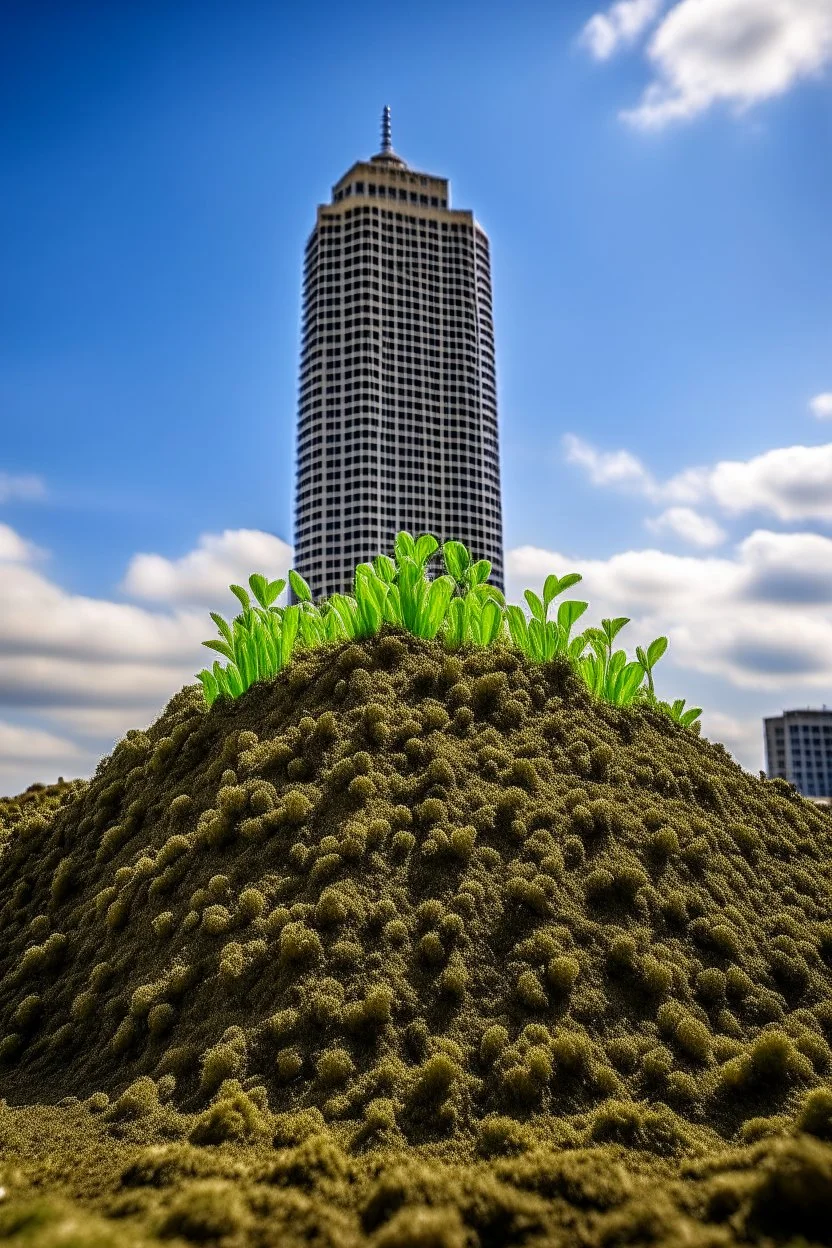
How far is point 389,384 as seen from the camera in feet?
341

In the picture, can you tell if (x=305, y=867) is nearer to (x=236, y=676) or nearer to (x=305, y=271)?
(x=236, y=676)

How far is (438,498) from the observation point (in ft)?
340

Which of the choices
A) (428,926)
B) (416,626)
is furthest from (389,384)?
(428,926)

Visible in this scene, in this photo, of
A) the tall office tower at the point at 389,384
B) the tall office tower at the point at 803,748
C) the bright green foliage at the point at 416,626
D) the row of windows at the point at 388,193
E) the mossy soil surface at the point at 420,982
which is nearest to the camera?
A: the mossy soil surface at the point at 420,982

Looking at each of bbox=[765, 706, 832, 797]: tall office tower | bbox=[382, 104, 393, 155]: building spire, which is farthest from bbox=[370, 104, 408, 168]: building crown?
bbox=[765, 706, 832, 797]: tall office tower

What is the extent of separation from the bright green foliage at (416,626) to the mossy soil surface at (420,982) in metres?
0.29

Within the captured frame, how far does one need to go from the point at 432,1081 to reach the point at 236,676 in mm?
5193

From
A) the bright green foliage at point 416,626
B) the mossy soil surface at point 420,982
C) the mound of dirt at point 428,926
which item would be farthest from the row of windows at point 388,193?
the mossy soil surface at point 420,982

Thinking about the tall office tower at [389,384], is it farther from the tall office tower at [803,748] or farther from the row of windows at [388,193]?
the tall office tower at [803,748]

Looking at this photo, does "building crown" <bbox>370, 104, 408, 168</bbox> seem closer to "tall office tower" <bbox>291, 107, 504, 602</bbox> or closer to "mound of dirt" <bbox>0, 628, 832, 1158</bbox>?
"tall office tower" <bbox>291, 107, 504, 602</bbox>

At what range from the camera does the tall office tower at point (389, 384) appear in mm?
101750

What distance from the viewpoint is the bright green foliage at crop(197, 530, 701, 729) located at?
353 inches

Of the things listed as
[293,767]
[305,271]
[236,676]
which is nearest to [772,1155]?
[293,767]

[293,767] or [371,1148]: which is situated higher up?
[293,767]
